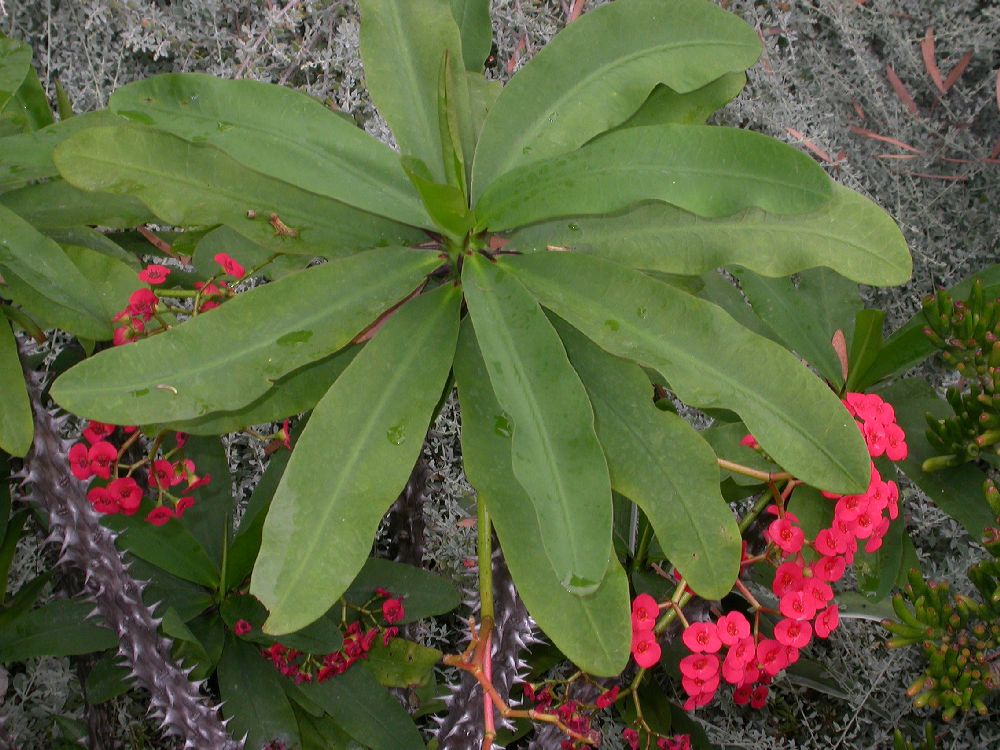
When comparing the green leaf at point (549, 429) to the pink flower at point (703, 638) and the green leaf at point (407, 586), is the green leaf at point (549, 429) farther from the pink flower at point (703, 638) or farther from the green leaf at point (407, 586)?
the green leaf at point (407, 586)

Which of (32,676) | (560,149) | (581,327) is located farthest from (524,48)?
(32,676)

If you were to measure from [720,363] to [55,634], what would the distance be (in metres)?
1.29

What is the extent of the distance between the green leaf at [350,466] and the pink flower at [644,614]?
13.6 inches

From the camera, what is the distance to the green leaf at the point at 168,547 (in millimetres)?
1579

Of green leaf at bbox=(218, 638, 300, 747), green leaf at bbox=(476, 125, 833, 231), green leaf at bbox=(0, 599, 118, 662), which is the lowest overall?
green leaf at bbox=(218, 638, 300, 747)

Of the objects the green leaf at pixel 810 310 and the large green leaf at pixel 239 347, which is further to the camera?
the green leaf at pixel 810 310

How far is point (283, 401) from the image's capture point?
1.10 metres

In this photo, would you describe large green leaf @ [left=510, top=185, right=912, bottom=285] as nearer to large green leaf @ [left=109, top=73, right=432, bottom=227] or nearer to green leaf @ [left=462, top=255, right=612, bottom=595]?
green leaf @ [left=462, top=255, right=612, bottom=595]

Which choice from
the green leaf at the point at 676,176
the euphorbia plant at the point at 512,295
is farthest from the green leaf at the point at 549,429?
the green leaf at the point at 676,176

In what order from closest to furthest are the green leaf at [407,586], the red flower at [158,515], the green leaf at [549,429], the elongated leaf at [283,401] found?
the green leaf at [549,429], the elongated leaf at [283,401], the red flower at [158,515], the green leaf at [407,586]

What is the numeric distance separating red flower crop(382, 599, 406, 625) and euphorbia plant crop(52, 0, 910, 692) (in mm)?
539

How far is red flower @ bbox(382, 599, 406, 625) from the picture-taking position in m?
1.54

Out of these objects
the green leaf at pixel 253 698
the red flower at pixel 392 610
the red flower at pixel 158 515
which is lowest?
the green leaf at pixel 253 698

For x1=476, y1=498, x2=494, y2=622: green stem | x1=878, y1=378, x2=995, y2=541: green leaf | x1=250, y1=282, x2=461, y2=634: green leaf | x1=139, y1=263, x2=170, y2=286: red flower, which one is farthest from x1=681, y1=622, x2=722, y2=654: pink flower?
x1=139, y1=263, x2=170, y2=286: red flower
